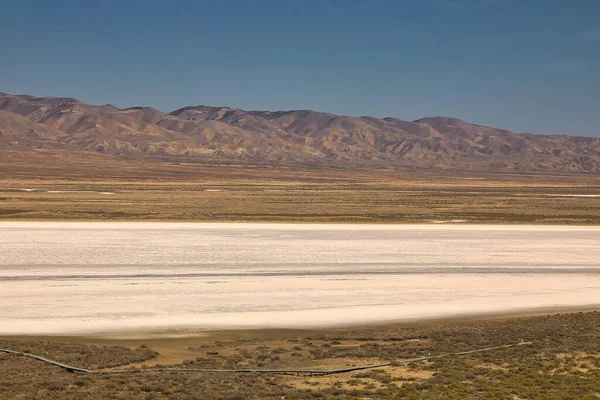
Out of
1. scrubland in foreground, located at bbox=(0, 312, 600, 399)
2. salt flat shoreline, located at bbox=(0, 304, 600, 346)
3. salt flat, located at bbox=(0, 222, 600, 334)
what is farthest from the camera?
salt flat, located at bbox=(0, 222, 600, 334)

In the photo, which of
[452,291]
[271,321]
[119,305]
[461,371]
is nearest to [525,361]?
[461,371]

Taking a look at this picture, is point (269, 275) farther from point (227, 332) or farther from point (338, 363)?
point (338, 363)

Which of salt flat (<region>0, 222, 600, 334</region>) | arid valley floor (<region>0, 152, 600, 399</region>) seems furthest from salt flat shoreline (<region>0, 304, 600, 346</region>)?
salt flat (<region>0, 222, 600, 334</region>)

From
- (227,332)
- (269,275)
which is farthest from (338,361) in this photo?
(269,275)

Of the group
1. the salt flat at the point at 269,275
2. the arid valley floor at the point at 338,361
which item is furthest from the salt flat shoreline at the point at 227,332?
the salt flat at the point at 269,275

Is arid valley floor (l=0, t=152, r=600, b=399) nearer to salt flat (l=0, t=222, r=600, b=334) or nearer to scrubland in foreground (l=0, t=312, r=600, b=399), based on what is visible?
scrubland in foreground (l=0, t=312, r=600, b=399)

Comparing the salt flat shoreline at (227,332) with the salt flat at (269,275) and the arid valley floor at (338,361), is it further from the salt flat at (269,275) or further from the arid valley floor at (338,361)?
the salt flat at (269,275)
